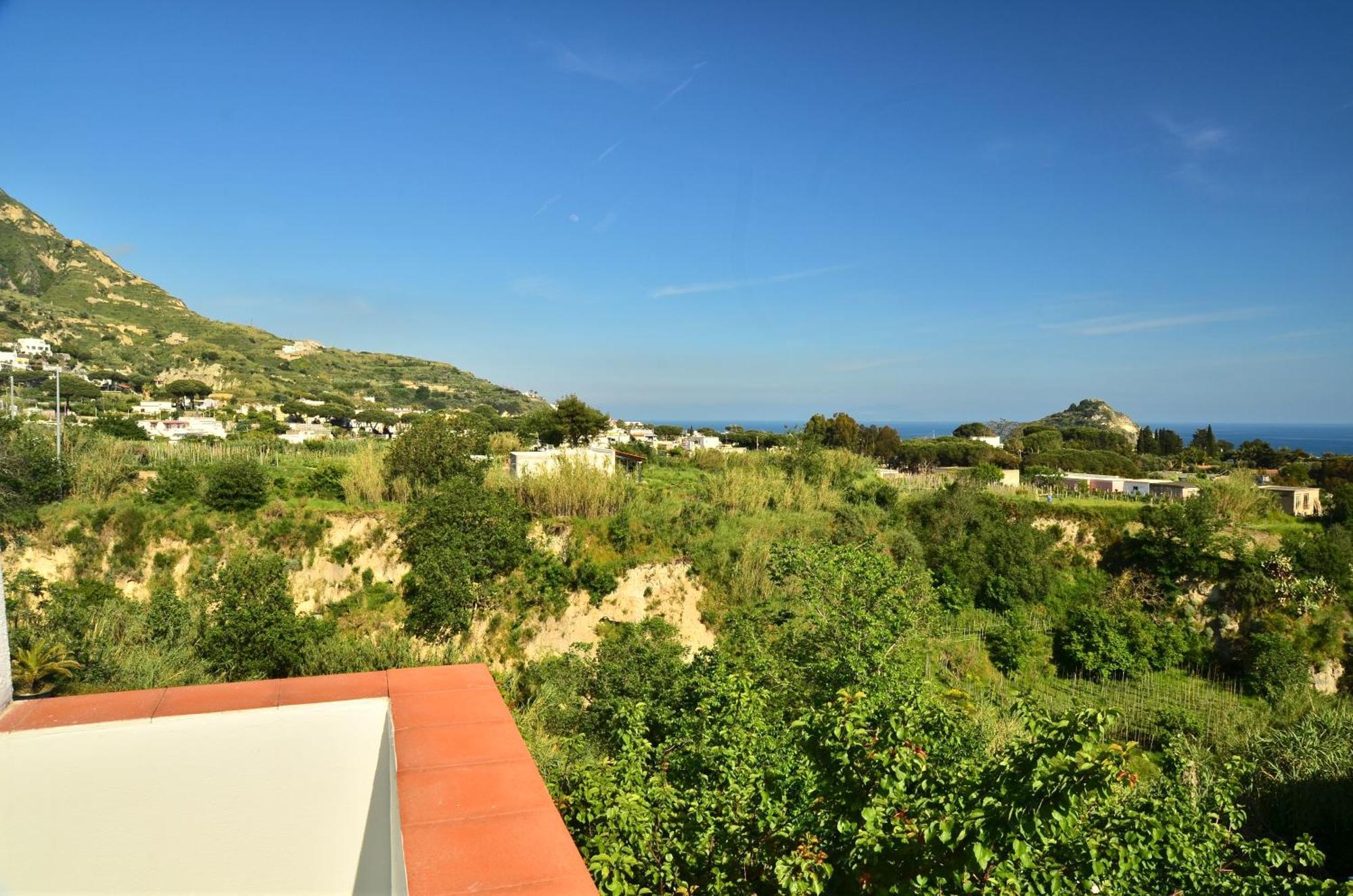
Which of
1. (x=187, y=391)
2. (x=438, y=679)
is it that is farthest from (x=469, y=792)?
(x=187, y=391)

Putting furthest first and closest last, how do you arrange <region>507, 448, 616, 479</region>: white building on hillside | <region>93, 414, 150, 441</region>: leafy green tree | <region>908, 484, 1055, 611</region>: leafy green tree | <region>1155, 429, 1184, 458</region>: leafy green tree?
1. <region>1155, 429, 1184, 458</region>: leafy green tree
2. <region>93, 414, 150, 441</region>: leafy green tree
3. <region>507, 448, 616, 479</region>: white building on hillside
4. <region>908, 484, 1055, 611</region>: leafy green tree

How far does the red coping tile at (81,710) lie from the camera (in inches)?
83.5

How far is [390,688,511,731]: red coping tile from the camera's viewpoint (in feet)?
7.17

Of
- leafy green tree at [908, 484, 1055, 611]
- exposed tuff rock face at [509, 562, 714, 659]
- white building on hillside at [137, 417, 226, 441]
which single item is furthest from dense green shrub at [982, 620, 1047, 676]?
white building on hillside at [137, 417, 226, 441]

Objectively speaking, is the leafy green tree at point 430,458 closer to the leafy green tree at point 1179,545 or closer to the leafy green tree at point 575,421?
the leafy green tree at point 575,421

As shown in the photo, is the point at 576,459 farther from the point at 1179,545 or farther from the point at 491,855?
the point at 491,855

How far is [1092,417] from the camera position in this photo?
45.8 m

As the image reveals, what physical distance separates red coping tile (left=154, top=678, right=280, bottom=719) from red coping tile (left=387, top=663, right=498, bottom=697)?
394 millimetres

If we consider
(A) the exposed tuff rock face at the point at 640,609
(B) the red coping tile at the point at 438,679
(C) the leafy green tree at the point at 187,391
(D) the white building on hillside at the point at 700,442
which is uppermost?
(C) the leafy green tree at the point at 187,391

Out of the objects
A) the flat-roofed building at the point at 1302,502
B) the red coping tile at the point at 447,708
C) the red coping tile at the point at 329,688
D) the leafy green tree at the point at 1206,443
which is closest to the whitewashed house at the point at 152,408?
the red coping tile at the point at 329,688

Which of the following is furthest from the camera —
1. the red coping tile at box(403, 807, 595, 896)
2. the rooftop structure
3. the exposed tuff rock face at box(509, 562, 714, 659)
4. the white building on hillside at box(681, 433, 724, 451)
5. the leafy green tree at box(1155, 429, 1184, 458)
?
the leafy green tree at box(1155, 429, 1184, 458)

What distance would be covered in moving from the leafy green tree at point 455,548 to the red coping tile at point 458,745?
9426mm

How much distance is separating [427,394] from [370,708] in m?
52.8

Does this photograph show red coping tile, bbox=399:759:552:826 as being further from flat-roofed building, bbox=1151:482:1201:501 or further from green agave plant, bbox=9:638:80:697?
flat-roofed building, bbox=1151:482:1201:501
